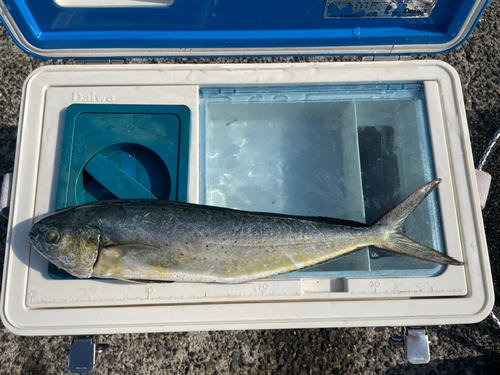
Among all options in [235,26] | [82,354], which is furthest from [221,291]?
[235,26]

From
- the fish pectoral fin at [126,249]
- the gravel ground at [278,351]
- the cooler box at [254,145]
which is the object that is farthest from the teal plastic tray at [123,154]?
the gravel ground at [278,351]

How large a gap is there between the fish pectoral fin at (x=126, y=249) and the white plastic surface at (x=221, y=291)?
17 centimetres

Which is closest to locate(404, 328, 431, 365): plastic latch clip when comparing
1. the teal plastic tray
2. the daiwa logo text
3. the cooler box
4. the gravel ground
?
the cooler box

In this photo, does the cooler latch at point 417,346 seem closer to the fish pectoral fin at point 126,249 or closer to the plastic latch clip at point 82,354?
the fish pectoral fin at point 126,249

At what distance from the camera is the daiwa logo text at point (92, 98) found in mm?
1456

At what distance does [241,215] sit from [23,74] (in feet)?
6.58

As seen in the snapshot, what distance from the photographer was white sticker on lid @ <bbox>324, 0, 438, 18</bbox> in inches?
52.9

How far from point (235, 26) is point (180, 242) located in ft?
A: 3.05

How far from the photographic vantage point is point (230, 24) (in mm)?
1425

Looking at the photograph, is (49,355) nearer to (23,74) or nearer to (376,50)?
(23,74)

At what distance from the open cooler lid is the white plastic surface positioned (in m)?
0.32

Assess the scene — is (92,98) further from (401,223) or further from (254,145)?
(401,223)

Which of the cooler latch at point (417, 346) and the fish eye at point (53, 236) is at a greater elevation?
the fish eye at point (53, 236)

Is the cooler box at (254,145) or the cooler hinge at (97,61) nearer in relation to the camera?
the cooler box at (254,145)
